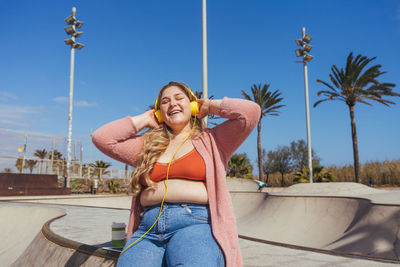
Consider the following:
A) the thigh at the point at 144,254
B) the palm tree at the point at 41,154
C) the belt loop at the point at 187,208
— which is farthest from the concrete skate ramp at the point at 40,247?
the palm tree at the point at 41,154

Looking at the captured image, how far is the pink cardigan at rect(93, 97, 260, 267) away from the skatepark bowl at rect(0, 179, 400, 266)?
4.06ft

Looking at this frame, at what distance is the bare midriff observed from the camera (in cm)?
219

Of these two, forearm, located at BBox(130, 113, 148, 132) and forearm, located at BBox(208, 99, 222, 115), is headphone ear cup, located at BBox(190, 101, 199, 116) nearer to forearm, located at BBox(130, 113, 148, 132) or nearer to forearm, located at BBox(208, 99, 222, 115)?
forearm, located at BBox(208, 99, 222, 115)

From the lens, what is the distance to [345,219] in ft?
31.0

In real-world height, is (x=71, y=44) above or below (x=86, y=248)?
above

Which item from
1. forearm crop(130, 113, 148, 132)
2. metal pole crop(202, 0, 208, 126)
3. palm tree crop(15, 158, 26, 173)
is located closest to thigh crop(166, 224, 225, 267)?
forearm crop(130, 113, 148, 132)

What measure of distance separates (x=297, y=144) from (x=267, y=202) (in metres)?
44.7

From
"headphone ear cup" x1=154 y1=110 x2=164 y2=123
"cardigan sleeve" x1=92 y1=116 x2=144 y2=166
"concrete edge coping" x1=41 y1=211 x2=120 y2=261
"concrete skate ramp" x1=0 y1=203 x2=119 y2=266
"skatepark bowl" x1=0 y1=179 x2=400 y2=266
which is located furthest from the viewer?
"skatepark bowl" x1=0 y1=179 x2=400 y2=266

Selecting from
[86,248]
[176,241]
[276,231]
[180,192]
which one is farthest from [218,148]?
[276,231]

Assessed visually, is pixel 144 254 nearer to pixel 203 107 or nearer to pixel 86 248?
pixel 203 107

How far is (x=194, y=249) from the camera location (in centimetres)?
191

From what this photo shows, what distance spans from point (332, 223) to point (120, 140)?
29.7ft

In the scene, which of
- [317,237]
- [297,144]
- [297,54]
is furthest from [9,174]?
[297,144]

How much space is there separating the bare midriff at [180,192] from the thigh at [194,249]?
0.66ft
